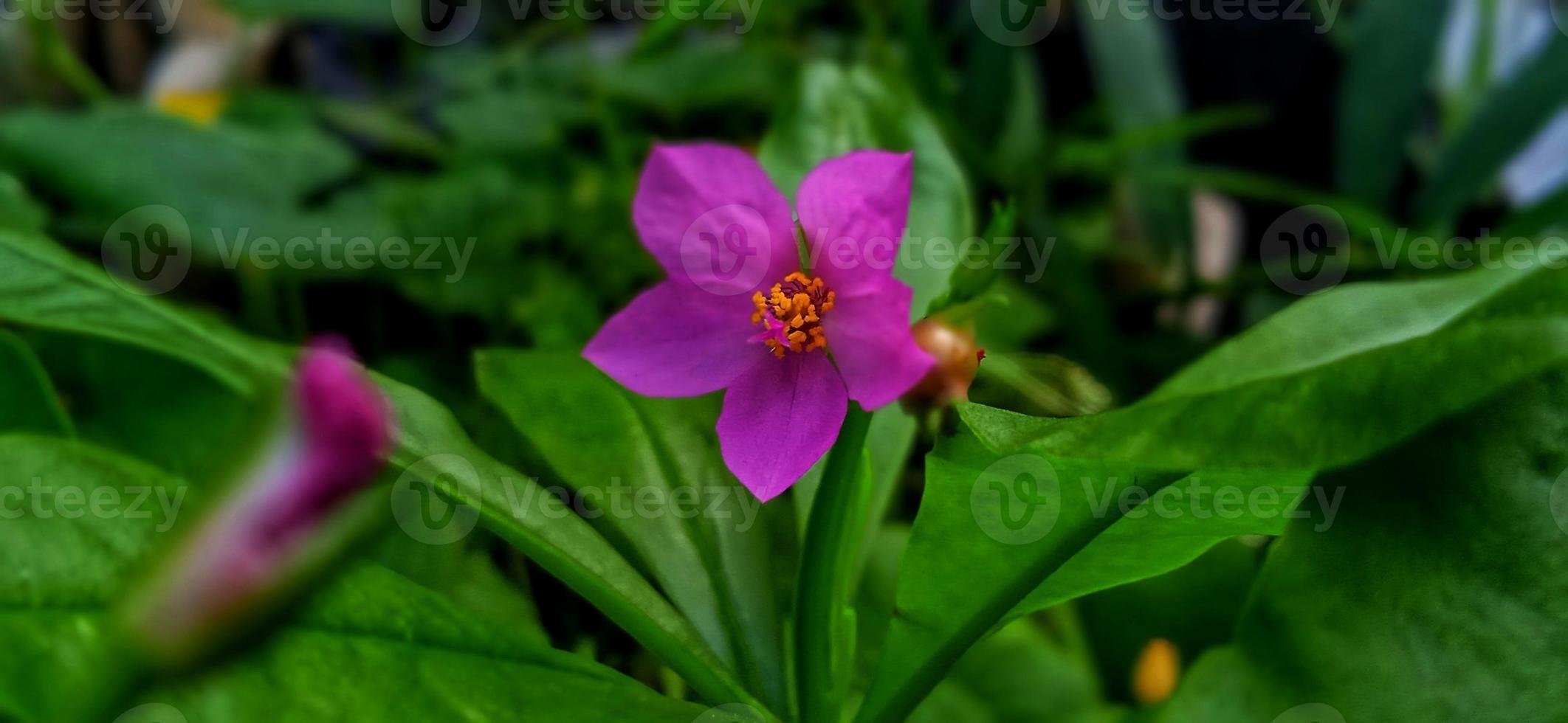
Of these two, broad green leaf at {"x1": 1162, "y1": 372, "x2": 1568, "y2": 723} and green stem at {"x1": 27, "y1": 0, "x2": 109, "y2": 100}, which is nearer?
broad green leaf at {"x1": 1162, "y1": 372, "x2": 1568, "y2": 723}

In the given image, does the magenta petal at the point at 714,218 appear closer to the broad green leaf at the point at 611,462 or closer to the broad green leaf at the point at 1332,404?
the broad green leaf at the point at 611,462

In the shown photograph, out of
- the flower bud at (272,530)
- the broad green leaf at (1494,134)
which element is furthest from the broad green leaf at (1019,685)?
the broad green leaf at (1494,134)

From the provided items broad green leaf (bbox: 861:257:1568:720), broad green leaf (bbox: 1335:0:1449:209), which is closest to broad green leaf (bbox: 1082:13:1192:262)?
broad green leaf (bbox: 1335:0:1449:209)

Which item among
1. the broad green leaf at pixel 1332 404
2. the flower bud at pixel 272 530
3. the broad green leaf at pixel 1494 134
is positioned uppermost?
the flower bud at pixel 272 530

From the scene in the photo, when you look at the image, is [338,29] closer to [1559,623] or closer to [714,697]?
[714,697]

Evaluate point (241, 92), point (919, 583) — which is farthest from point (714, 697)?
point (241, 92)

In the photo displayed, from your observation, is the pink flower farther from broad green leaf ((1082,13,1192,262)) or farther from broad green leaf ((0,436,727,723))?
broad green leaf ((1082,13,1192,262))
